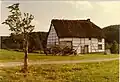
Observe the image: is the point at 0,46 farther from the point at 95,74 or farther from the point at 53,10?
the point at 95,74

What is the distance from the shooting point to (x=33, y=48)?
9.66 metres

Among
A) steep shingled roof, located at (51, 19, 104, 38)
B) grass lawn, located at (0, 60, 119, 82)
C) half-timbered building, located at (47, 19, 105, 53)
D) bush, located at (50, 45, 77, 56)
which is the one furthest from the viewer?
steep shingled roof, located at (51, 19, 104, 38)

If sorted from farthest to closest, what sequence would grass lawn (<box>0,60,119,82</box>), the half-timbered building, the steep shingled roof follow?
1. the steep shingled roof
2. the half-timbered building
3. grass lawn (<box>0,60,119,82</box>)

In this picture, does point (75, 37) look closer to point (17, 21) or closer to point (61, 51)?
point (61, 51)

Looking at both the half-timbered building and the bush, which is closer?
the bush

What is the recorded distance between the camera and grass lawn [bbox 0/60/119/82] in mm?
7531

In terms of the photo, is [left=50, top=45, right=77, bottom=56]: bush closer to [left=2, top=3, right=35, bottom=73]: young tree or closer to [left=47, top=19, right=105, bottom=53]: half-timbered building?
[left=47, top=19, right=105, bottom=53]: half-timbered building

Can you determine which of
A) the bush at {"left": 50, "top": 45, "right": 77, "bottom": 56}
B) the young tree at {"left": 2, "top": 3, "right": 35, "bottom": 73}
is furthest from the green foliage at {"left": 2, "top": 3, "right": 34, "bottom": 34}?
the bush at {"left": 50, "top": 45, "right": 77, "bottom": 56}

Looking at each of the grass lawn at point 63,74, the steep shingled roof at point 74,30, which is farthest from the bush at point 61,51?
the grass lawn at point 63,74

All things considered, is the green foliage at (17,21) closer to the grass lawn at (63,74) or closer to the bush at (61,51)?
the grass lawn at (63,74)

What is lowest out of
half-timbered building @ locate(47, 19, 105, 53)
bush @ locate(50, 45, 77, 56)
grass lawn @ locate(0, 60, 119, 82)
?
grass lawn @ locate(0, 60, 119, 82)

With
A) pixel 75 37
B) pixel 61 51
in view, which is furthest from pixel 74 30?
pixel 61 51

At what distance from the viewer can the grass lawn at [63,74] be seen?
7531 millimetres

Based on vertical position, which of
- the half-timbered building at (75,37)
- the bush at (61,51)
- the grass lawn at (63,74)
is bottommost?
the grass lawn at (63,74)
